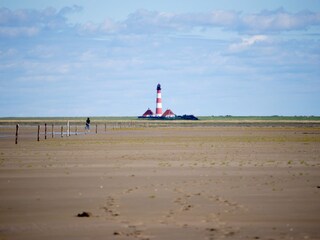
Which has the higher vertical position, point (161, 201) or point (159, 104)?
point (159, 104)

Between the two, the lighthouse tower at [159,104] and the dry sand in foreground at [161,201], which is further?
the lighthouse tower at [159,104]

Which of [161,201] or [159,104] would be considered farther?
[159,104]

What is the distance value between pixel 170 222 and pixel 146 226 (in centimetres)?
49

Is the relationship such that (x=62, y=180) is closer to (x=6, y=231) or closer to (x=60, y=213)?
(x=60, y=213)

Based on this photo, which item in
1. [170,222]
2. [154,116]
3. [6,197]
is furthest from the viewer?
[154,116]

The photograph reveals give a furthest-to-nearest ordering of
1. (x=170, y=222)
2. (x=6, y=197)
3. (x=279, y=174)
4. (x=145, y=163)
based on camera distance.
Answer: (x=145, y=163)
(x=279, y=174)
(x=6, y=197)
(x=170, y=222)

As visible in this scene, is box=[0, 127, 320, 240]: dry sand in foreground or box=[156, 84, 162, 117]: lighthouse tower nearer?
box=[0, 127, 320, 240]: dry sand in foreground

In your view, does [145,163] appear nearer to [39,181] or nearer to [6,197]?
[39,181]

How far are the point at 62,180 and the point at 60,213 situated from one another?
5432 millimetres

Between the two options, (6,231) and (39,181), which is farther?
(39,181)

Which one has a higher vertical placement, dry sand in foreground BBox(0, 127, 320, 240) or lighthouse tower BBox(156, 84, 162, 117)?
lighthouse tower BBox(156, 84, 162, 117)

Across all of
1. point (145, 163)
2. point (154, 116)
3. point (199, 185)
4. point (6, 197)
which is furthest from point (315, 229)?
point (154, 116)

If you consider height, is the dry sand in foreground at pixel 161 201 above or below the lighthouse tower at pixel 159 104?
below

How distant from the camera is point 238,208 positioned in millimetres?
11211
